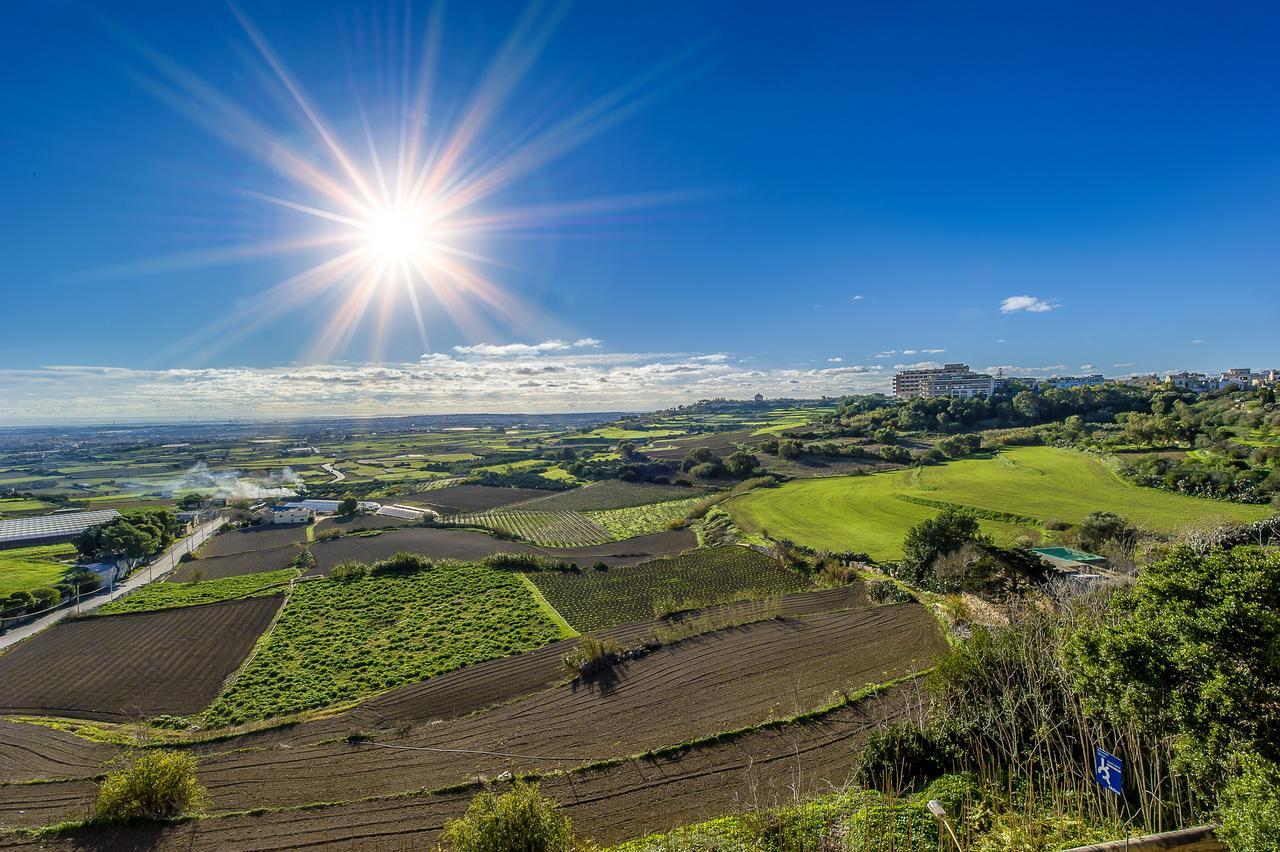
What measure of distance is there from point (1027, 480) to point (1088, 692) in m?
51.2

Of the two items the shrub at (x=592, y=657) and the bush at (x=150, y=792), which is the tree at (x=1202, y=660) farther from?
the bush at (x=150, y=792)

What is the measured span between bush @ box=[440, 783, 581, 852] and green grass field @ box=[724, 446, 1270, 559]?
103ft

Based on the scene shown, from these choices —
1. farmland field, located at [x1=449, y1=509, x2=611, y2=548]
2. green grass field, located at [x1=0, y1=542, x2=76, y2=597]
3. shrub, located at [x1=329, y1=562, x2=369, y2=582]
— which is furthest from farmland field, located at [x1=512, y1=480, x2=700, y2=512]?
green grass field, located at [x1=0, y1=542, x2=76, y2=597]

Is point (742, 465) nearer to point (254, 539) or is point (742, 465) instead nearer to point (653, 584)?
point (653, 584)

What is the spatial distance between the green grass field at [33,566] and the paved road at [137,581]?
167 inches

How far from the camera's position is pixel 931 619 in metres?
21.4

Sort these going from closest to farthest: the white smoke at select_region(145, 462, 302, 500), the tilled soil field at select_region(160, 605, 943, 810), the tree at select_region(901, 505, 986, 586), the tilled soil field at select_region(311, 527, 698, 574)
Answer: the tilled soil field at select_region(160, 605, 943, 810) < the tree at select_region(901, 505, 986, 586) < the tilled soil field at select_region(311, 527, 698, 574) < the white smoke at select_region(145, 462, 302, 500)

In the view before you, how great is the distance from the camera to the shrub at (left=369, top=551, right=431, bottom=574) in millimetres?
37156

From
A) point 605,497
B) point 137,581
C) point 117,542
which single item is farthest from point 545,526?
point 117,542

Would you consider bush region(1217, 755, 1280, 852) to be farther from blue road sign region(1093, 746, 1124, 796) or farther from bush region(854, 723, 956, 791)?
bush region(854, 723, 956, 791)

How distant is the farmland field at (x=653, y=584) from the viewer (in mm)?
27500

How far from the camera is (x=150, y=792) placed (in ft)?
37.3

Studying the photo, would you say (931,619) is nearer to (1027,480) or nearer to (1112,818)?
(1112,818)

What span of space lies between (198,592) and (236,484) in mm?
77062
